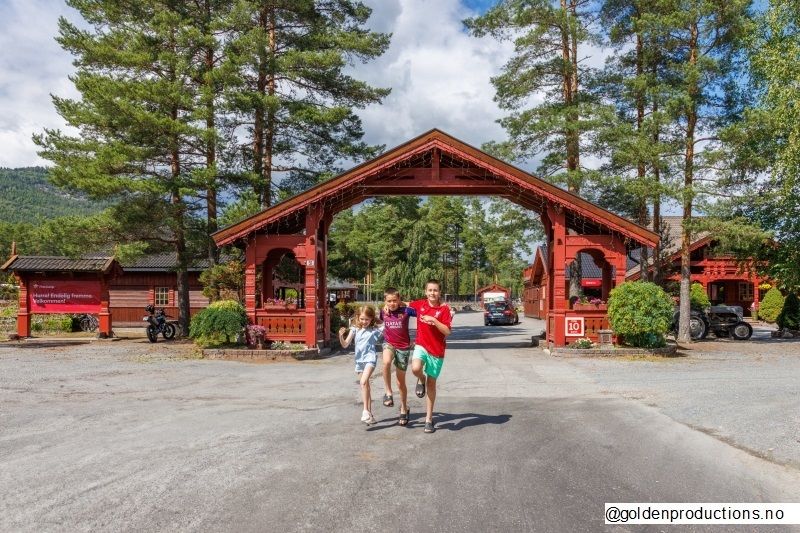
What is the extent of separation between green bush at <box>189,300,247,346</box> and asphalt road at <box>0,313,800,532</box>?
5849 mm

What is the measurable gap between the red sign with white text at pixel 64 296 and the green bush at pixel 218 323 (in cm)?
749

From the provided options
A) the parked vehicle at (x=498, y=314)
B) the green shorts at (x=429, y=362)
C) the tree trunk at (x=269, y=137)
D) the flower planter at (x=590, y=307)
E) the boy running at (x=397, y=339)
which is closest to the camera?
the green shorts at (x=429, y=362)

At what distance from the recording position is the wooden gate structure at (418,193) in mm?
18359

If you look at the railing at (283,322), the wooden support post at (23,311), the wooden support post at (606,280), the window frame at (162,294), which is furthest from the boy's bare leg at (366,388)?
the window frame at (162,294)

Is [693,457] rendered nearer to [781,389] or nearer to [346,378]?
[781,389]

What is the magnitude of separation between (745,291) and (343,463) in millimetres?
43467

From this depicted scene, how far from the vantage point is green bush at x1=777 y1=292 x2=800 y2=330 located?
25.7 metres

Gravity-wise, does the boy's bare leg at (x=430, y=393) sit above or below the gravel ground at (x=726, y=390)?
above

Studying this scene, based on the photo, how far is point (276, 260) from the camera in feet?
72.1

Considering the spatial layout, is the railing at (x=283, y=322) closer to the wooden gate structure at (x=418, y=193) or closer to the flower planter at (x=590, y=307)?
the wooden gate structure at (x=418, y=193)

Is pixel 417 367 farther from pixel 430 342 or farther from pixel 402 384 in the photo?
pixel 402 384

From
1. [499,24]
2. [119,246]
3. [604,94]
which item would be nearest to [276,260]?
[119,246]

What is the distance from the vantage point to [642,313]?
16938mm

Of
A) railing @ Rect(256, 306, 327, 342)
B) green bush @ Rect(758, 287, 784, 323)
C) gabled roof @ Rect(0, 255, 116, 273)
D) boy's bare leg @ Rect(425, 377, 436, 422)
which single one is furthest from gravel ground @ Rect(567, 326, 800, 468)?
green bush @ Rect(758, 287, 784, 323)
